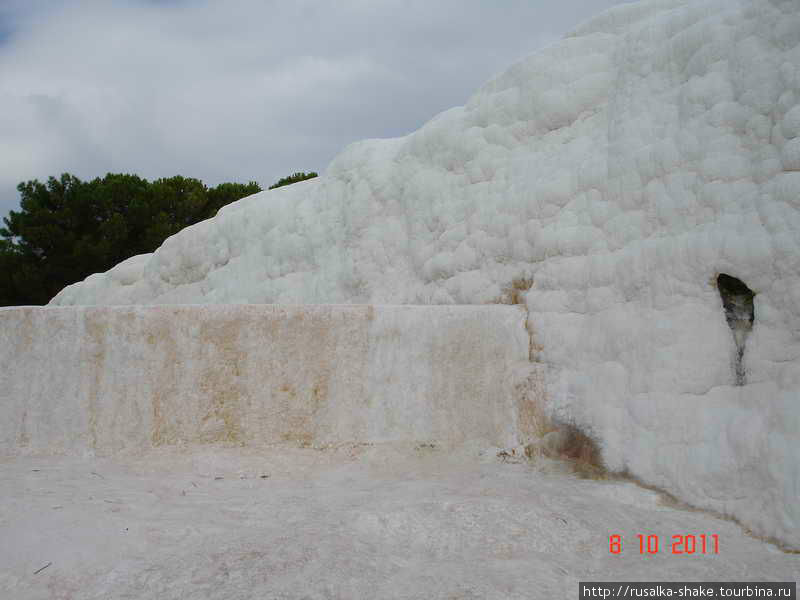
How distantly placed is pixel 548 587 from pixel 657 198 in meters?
2.28

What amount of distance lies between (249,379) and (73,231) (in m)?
15.1

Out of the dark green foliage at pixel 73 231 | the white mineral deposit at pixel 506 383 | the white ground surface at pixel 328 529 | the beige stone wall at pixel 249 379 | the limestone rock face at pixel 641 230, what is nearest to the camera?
the white ground surface at pixel 328 529

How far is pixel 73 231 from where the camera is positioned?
16.9 m

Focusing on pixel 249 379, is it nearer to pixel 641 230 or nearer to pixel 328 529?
pixel 328 529

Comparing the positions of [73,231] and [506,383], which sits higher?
[73,231]

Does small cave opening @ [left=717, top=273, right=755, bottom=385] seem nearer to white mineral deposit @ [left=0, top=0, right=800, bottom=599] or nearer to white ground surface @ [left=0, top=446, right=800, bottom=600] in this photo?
white mineral deposit @ [left=0, top=0, right=800, bottom=599]

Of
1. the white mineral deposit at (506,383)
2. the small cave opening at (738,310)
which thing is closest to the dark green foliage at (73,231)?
the white mineral deposit at (506,383)

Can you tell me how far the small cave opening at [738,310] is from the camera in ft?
10.4
